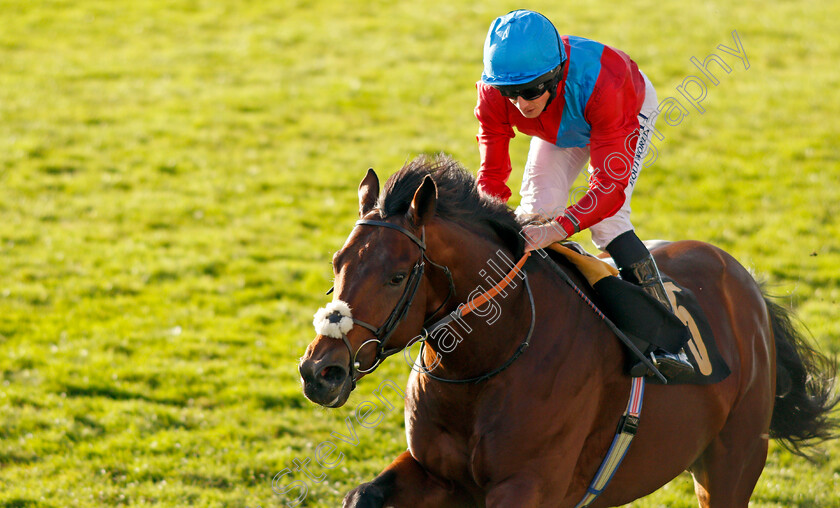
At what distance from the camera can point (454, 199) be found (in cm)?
352

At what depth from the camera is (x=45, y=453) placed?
6.07 meters

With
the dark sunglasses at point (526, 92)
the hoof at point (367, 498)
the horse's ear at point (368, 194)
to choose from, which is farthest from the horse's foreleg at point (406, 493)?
the dark sunglasses at point (526, 92)

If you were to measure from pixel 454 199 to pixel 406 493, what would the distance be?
1.24 metres

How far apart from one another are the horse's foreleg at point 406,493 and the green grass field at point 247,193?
1.94m

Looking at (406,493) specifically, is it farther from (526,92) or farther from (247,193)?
(247,193)

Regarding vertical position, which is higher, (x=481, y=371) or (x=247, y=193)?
(x=481, y=371)

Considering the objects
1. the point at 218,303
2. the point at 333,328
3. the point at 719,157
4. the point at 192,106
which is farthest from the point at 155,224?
the point at 333,328

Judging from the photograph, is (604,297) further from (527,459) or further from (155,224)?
(155,224)

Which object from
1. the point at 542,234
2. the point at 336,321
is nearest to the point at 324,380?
the point at 336,321

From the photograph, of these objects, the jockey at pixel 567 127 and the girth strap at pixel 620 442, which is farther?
the girth strap at pixel 620 442

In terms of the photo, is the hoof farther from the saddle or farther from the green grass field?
the green grass field

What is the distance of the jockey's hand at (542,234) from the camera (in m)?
3.66

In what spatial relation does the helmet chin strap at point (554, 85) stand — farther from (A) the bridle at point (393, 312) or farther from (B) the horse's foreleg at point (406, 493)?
(B) the horse's foreleg at point (406, 493)

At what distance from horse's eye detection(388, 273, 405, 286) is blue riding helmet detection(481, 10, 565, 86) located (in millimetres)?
960
